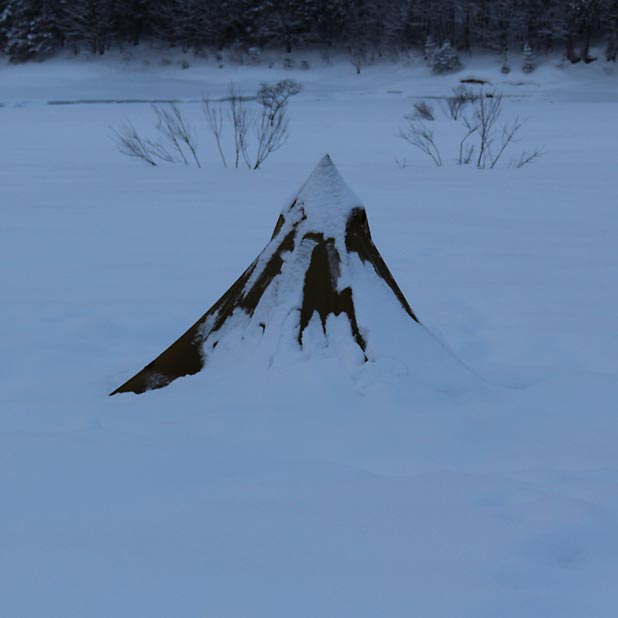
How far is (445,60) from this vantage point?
3084 centimetres

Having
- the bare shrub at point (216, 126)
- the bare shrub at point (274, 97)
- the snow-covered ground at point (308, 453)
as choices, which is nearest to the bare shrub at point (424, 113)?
the bare shrub at point (274, 97)

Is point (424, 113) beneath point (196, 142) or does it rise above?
above

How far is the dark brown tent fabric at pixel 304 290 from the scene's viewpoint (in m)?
2.36

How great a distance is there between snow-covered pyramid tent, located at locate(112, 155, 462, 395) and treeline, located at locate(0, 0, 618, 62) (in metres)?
34.4

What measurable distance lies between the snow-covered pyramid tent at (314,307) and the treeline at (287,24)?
34368 mm

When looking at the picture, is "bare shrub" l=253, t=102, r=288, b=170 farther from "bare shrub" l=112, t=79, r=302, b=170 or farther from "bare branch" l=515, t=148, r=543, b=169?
"bare branch" l=515, t=148, r=543, b=169

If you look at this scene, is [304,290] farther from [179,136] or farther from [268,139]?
[268,139]

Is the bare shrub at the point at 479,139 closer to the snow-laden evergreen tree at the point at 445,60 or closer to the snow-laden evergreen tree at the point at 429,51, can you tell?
the snow-laden evergreen tree at the point at 445,60

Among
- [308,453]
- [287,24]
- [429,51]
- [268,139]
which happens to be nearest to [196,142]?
[268,139]

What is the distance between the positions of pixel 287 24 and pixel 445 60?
32.0 ft

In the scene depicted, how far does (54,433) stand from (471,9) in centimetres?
3776

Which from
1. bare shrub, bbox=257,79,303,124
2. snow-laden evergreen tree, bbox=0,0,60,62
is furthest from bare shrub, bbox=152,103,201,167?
snow-laden evergreen tree, bbox=0,0,60,62

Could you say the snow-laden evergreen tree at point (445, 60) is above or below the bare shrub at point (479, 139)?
above

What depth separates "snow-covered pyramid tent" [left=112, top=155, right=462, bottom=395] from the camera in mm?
2312
